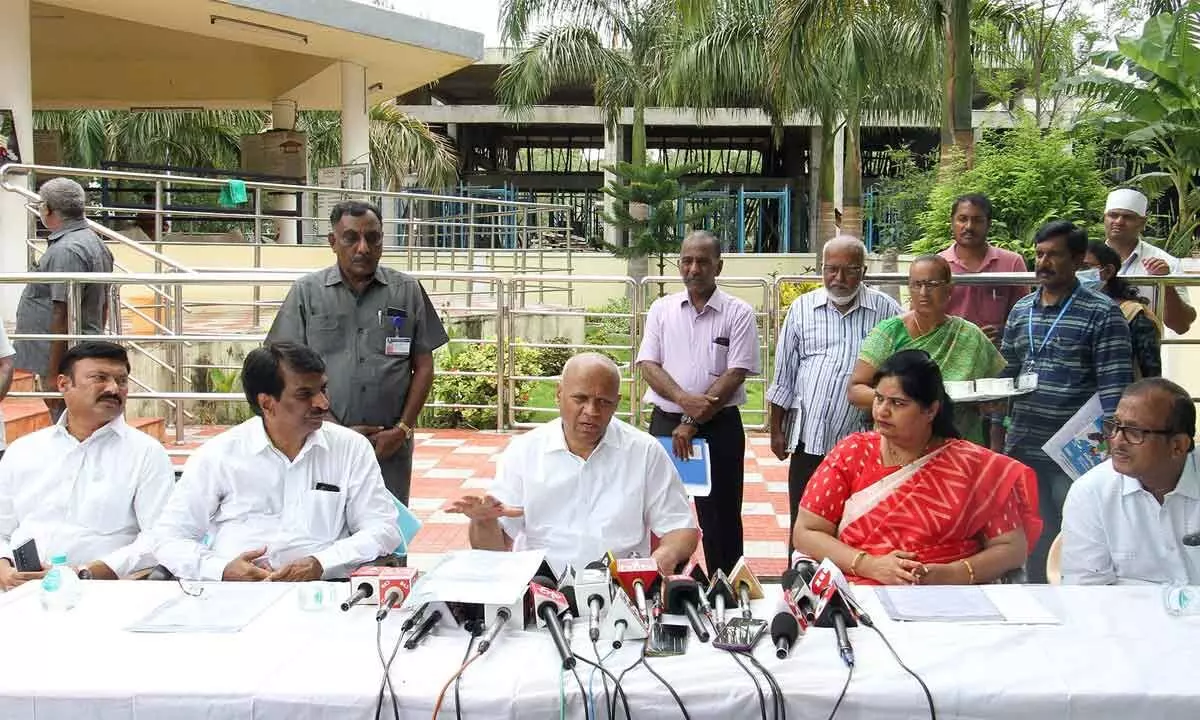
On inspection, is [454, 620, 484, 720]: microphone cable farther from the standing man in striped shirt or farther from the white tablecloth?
the standing man in striped shirt

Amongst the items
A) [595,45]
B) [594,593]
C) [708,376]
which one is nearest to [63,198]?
[708,376]

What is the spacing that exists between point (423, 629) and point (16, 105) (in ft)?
31.0

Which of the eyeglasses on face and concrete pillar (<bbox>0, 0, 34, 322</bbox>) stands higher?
concrete pillar (<bbox>0, 0, 34, 322</bbox>)

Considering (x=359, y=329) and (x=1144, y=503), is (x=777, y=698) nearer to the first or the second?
(x=1144, y=503)

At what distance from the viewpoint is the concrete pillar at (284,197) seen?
1586 centimetres

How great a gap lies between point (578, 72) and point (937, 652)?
17830mm

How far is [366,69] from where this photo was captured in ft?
48.7

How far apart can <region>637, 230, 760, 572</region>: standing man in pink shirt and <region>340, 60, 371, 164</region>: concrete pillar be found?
10611 millimetres

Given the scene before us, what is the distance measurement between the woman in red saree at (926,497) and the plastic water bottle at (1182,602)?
547 millimetres

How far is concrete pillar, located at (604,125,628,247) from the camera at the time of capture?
2022cm

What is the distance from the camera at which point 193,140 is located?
2556 centimetres

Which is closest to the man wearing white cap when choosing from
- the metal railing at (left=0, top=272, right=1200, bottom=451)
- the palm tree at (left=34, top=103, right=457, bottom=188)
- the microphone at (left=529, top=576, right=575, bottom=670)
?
the metal railing at (left=0, top=272, right=1200, bottom=451)

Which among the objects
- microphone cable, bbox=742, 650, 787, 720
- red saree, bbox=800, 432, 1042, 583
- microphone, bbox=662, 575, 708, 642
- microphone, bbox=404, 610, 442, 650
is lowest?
microphone cable, bbox=742, 650, 787, 720

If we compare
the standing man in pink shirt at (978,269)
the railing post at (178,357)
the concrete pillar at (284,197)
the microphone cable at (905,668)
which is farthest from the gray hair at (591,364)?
the concrete pillar at (284,197)
